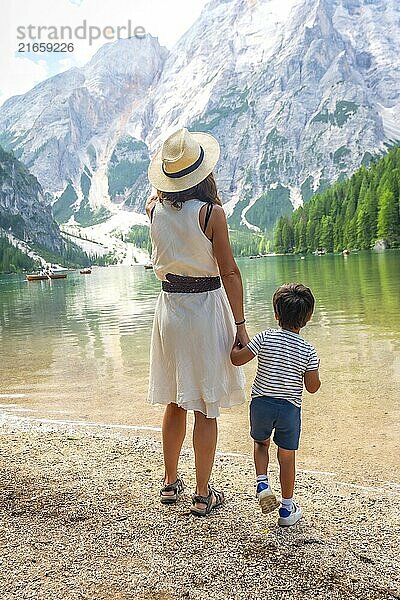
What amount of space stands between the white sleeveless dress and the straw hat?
7.2 inches

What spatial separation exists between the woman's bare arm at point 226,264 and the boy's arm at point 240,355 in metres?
0.09

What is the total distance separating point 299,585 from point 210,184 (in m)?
3.33

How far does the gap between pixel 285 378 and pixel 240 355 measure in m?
0.43

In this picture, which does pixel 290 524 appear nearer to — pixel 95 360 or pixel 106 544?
pixel 106 544

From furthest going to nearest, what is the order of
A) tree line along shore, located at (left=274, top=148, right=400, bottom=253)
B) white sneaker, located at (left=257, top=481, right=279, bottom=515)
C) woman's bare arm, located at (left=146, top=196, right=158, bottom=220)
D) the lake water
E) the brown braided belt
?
tree line along shore, located at (left=274, top=148, right=400, bottom=253)
the lake water
woman's bare arm, located at (left=146, top=196, right=158, bottom=220)
the brown braided belt
white sneaker, located at (left=257, top=481, right=279, bottom=515)

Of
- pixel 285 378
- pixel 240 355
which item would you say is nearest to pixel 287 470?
pixel 285 378

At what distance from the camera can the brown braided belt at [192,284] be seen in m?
6.03

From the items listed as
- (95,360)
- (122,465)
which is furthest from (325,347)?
(122,465)

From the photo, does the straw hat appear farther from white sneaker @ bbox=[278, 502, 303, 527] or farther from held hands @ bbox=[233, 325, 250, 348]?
white sneaker @ bbox=[278, 502, 303, 527]

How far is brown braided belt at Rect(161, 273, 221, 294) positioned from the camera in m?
6.03

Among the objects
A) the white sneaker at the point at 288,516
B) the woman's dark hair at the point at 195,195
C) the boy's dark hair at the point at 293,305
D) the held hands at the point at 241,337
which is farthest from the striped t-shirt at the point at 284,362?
the woman's dark hair at the point at 195,195

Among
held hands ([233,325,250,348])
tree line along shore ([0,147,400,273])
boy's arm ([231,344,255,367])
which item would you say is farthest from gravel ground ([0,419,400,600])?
tree line along shore ([0,147,400,273])

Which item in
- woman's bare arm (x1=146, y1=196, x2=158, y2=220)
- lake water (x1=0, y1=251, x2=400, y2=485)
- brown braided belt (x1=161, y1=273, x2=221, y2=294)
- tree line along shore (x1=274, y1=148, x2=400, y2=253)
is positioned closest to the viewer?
brown braided belt (x1=161, y1=273, x2=221, y2=294)

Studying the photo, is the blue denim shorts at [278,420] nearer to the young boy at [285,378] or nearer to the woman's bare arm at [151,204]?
the young boy at [285,378]
